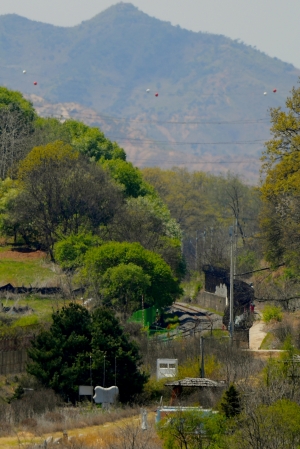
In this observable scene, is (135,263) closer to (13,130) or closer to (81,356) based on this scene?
(81,356)

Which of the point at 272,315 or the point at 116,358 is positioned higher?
the point at 272,315

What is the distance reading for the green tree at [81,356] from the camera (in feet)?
114

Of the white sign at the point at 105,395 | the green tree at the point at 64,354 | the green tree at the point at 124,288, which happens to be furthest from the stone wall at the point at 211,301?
the white sign at the point at 105,395

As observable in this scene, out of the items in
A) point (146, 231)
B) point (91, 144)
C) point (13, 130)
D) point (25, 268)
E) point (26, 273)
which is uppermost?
point (13, 130)

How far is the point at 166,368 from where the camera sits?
36.8m

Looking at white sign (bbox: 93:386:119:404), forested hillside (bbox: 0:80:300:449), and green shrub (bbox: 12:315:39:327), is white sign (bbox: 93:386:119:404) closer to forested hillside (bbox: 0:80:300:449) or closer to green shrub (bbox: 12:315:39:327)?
forested hillside (bbox: 0:80:300:449)

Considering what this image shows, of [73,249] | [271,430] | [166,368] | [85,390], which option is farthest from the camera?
[73,249]

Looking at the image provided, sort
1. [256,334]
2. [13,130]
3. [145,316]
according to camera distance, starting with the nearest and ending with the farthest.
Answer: [256,334] < [145,316] < [13,130]

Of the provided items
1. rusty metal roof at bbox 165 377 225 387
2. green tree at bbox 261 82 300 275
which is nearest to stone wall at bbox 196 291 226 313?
green tree at bbox 261 82 300 275

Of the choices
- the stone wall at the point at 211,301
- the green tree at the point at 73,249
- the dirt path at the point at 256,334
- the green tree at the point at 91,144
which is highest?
the green tree at the point at 91,144

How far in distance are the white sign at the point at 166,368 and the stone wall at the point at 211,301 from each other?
24.5 m

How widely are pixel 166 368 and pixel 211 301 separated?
27705 mm

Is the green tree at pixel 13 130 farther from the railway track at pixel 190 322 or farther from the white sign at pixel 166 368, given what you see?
the white sign at pixel 166 368

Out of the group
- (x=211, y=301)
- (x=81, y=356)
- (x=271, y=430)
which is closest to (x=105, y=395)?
(x=81, y=356)
